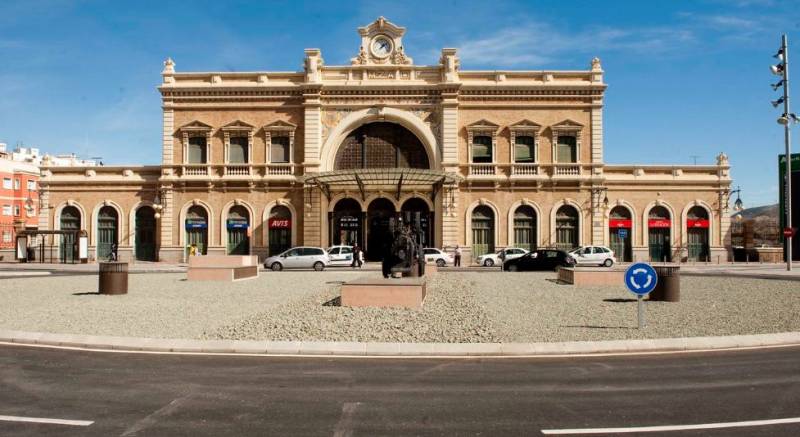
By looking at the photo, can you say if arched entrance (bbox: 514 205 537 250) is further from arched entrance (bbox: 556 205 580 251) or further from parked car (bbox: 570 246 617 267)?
parked car (bbox: 570 246 617 267)

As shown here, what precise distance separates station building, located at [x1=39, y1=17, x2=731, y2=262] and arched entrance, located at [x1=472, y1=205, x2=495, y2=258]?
8cm

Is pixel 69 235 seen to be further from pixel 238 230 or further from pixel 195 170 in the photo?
pixel 238 230

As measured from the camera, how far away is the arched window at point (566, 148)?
44938mm

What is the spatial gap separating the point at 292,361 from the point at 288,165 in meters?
35.8

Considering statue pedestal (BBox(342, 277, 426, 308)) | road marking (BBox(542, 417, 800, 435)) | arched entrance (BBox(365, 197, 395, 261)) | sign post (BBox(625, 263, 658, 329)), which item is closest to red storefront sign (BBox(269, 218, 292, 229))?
arched entrance (BBox(365, 197, 395, 261))

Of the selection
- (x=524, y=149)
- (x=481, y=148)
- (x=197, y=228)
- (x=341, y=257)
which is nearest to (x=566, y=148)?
(x=524, y=149)

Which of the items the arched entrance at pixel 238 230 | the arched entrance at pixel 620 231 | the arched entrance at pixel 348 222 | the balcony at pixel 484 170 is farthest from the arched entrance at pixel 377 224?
the arched entrance at pixel 620 231

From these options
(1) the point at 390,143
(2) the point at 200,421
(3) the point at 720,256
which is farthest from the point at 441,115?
(2) the point at 200,421

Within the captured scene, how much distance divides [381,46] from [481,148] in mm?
10399

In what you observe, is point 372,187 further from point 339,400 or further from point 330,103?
point 339,400

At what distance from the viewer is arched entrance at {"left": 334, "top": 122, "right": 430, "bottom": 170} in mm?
45219

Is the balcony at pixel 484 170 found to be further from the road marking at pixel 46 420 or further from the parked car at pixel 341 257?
the road marking at pixel 46 420

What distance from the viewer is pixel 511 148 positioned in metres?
44.7

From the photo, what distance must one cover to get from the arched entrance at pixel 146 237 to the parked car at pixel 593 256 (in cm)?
2964
